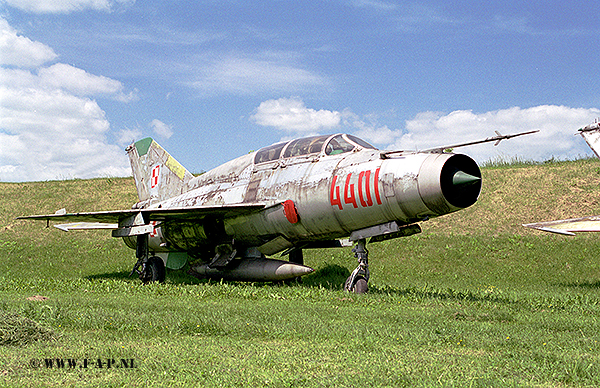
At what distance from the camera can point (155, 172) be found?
19609 millimetres

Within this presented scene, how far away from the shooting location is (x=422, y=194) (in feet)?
33.8

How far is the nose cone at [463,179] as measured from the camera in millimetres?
10047

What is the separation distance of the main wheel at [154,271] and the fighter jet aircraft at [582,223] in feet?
38.7

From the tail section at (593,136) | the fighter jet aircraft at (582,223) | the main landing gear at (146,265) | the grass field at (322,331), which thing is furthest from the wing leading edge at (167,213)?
the tail section at (593,136)

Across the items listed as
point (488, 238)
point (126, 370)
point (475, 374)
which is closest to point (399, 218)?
point (475, 374)

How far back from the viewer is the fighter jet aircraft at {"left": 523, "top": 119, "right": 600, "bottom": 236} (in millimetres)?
15008

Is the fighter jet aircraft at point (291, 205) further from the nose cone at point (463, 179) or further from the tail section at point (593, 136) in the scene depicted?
the tail section at point (593, 136)

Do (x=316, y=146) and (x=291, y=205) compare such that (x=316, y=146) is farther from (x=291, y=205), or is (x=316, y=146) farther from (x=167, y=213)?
(x=167, y=213)

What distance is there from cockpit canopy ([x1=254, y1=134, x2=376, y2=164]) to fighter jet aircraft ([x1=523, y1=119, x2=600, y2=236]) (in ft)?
20.2

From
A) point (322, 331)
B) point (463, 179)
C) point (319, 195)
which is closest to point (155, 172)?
point (319, 195)

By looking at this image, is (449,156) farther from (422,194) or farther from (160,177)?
(160,177)

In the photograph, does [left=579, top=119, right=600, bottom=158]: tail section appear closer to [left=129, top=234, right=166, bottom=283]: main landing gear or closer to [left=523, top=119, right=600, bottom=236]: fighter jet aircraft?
[left=523, top=119, right=600, bottom=236]: fighter jet aircraft

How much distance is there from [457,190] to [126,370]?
7414mm

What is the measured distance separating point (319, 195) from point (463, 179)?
348cm
